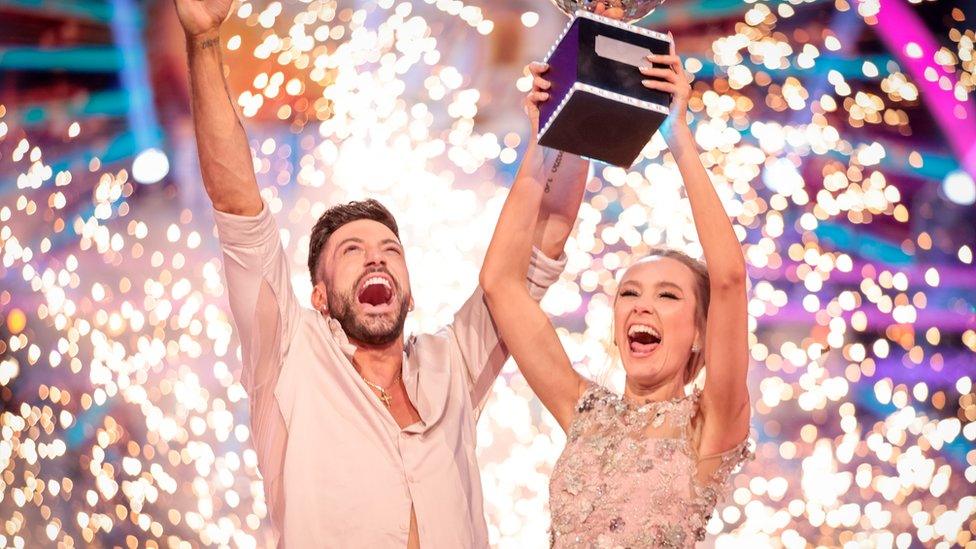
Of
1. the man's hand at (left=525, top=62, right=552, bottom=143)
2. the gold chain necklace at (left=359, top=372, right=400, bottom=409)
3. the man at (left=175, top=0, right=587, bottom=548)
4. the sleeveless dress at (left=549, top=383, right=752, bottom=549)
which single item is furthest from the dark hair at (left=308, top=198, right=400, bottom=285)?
the sleeveless dress at (left=549, top=383, right=752, bottom=549)

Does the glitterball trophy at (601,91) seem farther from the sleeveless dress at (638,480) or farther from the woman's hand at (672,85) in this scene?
the sleeveless dress at (638,480)

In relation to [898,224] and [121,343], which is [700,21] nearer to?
[898,224]

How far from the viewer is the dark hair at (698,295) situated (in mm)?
2184

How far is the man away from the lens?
82.5 inches

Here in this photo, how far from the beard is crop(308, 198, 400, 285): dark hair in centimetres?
15

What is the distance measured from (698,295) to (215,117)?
3.11 feet

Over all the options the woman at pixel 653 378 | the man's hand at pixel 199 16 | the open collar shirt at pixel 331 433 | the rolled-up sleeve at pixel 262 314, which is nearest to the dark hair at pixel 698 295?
the woman at pixel 653 378

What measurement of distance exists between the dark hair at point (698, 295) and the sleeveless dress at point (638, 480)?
0.09 m

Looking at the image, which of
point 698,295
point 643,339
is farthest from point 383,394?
point 698,295

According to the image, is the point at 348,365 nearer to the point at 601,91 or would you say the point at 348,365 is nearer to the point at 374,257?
the point at 374,257

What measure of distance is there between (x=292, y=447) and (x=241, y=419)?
5.37 feet

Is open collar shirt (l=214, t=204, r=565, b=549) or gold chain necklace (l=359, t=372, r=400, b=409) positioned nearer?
open collar shirt (l=214, t=204, r=565, b=549)

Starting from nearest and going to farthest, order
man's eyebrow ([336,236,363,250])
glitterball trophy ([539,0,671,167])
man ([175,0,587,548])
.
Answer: glitterball trophy ([539,0,671,167]) → man ([175,0,587,548]) → man's eyebrow ([336,236,363,250])

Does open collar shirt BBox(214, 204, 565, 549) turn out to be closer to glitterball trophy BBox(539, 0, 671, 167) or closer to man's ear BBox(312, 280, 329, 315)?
man's ear BBox(312, 280, 329, 315)
